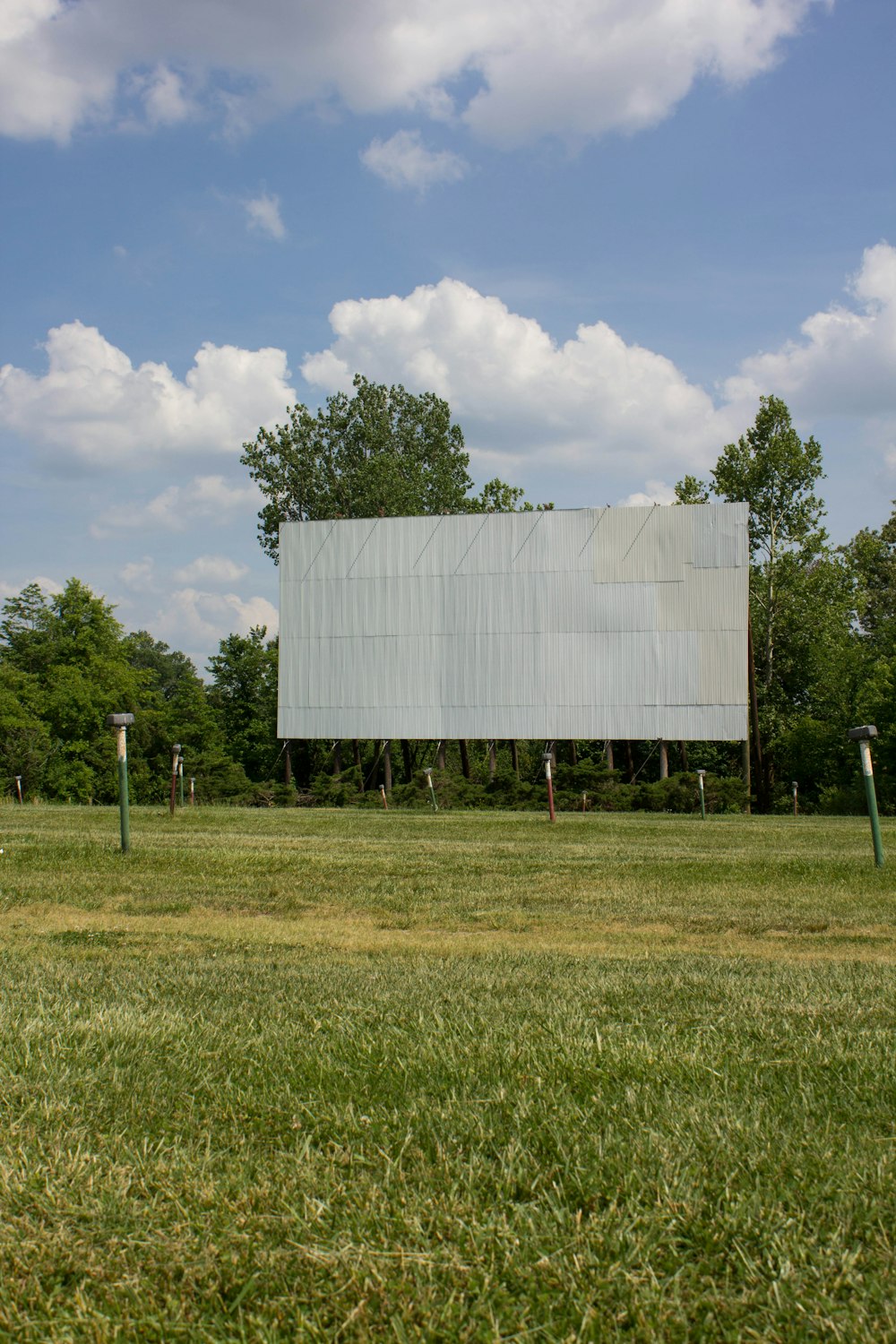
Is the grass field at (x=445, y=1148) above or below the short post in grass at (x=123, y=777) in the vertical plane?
below

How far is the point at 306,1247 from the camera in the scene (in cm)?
305

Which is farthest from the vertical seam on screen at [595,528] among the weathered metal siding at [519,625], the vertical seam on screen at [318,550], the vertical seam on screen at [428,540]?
the vertical seam on screen at [318,550]

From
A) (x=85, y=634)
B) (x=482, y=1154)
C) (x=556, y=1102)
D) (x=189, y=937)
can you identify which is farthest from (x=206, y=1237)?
(x=85, y=634)

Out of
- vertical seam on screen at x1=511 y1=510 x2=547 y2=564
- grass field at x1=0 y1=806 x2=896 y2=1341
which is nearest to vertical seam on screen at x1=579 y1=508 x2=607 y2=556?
vertical seam on screen at x1=511 y1=510 x2=547 y2=564

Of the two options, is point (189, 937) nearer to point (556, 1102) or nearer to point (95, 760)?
point (556, 1102)

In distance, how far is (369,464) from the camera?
59938mm

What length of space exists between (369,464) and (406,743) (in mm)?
17098

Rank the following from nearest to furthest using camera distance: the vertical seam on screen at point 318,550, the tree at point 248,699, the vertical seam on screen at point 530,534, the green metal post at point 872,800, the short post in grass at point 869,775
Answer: the short post in grass at point 869,775, the green metal post at point 872,800, the vertical seam on screen at point 530,534, the vertical seam on screen at point 318,550, the tree at point 248,699

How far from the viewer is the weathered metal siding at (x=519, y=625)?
40.7 metres

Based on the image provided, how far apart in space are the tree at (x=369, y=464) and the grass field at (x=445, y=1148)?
53.1 meters

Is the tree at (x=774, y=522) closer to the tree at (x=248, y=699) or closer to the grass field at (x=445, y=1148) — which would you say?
the tree at (x=248, y=699)

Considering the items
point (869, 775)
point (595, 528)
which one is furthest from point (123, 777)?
point (595, 528)

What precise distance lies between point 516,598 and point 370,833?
65.0 feet

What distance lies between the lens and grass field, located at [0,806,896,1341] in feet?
9.33
